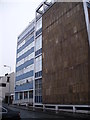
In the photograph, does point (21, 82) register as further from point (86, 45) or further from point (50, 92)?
point (86, 45)

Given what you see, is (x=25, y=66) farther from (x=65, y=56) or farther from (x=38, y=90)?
(x=65, y=56)

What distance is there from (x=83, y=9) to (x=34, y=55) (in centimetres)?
2053

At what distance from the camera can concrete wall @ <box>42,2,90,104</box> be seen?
28016mm

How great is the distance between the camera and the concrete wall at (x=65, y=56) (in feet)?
91.9

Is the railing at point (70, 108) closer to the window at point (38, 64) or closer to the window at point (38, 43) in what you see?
the window at point (38, 64)

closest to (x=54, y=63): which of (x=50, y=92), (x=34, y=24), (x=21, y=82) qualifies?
(x=50, y=92)

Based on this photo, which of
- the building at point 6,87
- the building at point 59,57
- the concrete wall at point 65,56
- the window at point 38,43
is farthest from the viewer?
the building at point 6,87

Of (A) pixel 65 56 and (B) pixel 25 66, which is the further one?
(B) pixel 25 66

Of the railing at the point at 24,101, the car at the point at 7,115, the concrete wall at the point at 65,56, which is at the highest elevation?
the concrete wall at the point at 65,56

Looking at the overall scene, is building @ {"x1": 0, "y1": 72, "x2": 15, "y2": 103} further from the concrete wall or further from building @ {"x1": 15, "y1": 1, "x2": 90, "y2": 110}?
the concrete wall

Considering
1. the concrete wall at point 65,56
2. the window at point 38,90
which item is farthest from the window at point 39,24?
the window at point 38,90

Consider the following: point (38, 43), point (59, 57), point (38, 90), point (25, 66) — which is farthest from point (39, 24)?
point (38, 90)

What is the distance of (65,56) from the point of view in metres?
32.2

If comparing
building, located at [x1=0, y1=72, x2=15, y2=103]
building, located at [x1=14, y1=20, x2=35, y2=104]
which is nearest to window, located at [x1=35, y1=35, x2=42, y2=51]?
building, located at [x1=14, y1=20, x2=35, y2=104]
